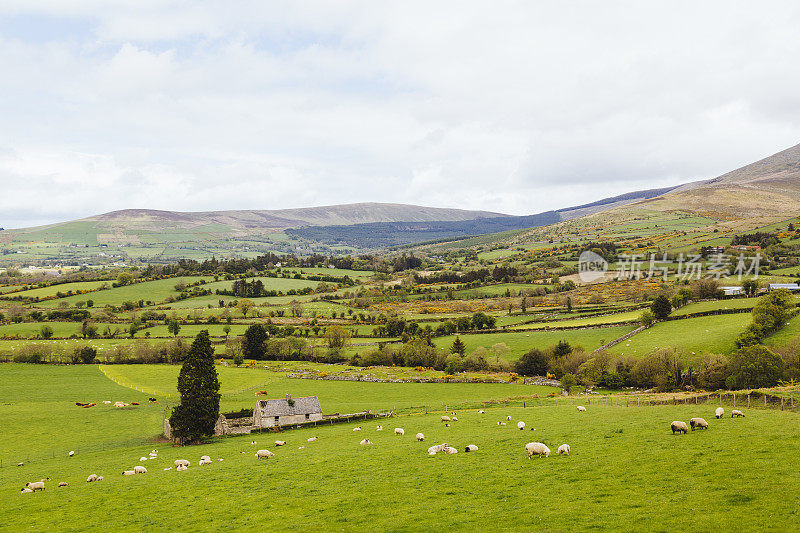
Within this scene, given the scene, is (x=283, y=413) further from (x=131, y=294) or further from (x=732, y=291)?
(x=131, y=294)

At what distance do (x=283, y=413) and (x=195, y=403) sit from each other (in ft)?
31.6

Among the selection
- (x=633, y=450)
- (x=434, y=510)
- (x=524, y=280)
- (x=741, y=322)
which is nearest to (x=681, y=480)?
(x=633, y=450)

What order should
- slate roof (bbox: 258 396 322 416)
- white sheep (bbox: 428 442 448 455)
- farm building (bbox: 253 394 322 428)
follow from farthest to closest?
1. slate roof (bbox: 258 396 322 416)
2. farm building (bbox: 253 394 322 428)
3. white sheep (bbox: 428 442 448 455)

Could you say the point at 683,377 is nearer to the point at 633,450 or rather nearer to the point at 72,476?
the point at 633,450

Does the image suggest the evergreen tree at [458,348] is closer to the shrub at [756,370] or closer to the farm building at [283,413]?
the farm building at [283,413]

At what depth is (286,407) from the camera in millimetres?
51531

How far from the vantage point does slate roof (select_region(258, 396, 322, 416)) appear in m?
50.9

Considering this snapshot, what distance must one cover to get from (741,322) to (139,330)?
417 ft

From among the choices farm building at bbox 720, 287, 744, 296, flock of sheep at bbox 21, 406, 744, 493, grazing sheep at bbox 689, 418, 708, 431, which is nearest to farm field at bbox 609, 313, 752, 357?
farm building at bbox 720, 287, 744, 296

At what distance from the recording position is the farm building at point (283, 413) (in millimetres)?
50656

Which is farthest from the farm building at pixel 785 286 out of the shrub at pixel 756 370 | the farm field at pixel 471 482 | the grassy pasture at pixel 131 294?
the grassy pasture at pixel 131 294

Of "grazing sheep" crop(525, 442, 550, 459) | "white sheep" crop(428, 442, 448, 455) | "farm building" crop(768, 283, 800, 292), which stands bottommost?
"white sheep" crop(428, 442, 448, 455)

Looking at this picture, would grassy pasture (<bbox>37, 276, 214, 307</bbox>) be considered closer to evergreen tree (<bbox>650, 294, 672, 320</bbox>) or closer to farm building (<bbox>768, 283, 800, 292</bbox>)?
evergreen tree (<bbox>650, 294, 672, 320</bbox>)

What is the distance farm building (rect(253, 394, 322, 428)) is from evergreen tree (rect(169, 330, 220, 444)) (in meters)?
5.65
